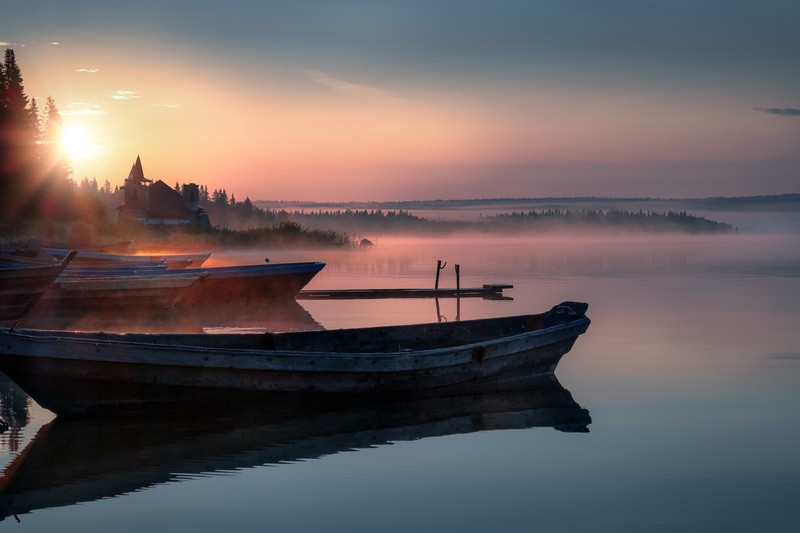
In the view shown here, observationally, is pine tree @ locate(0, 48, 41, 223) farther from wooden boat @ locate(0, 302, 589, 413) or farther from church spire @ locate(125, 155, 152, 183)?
wooden boat @ locate(0, 302, 589, 413)

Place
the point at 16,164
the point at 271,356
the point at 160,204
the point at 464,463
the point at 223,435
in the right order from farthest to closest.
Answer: the point at 160,204
the point at 16,164
the point at 271,356
the point at 223,435
the point at 464,463

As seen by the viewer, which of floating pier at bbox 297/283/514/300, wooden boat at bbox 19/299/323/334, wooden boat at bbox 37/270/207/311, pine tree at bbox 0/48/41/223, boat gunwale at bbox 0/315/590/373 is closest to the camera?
boat gunwale at bbox 0/315/590/373

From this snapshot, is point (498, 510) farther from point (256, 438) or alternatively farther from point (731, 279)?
point (731, 279)

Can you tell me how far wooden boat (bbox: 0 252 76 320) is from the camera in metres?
23.8

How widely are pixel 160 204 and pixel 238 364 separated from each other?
98.4 metres

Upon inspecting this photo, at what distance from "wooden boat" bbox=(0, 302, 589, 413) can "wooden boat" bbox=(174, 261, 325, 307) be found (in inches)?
547

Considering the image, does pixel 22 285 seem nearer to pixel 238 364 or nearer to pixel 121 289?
pixel 121 289

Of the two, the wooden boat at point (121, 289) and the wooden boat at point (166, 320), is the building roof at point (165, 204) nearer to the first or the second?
the wooden boat at point (166, 320)

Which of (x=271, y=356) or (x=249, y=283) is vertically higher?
(x=271, y=356)

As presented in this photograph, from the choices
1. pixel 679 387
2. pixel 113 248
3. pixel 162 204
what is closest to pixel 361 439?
pixel 679 387

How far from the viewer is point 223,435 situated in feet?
42.7

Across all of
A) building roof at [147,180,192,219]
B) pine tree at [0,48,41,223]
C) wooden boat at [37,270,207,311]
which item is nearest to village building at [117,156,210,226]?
building roof at [147,180,192,219]

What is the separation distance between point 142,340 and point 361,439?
144 inches

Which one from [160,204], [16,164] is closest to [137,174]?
[160,204]
